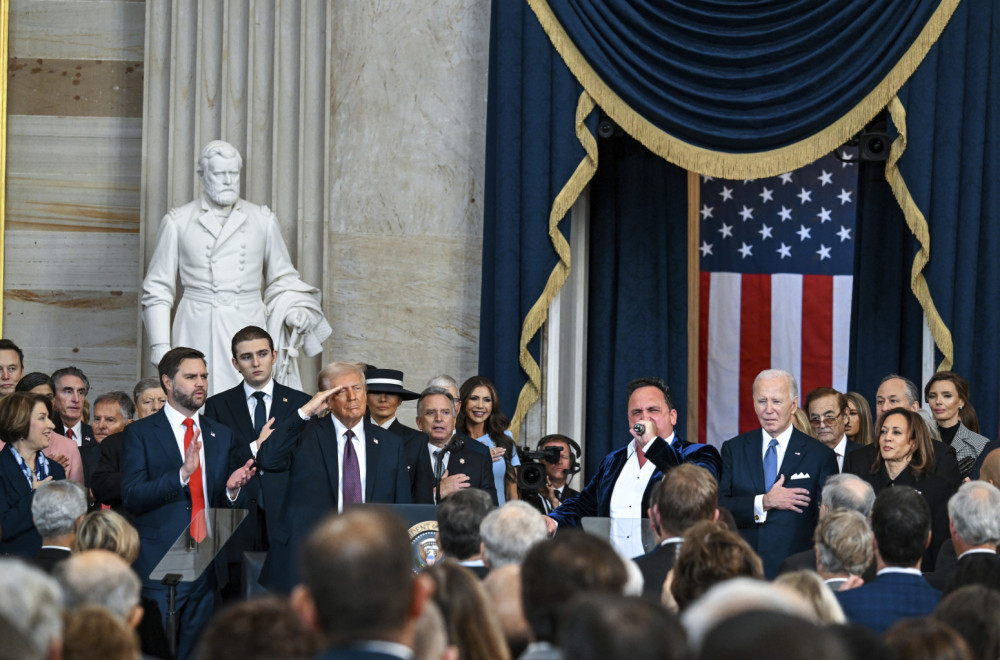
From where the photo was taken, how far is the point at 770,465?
6438 millimetres

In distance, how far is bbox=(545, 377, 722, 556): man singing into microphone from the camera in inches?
243

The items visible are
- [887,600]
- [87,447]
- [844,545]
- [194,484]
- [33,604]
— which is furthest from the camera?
[87,447]

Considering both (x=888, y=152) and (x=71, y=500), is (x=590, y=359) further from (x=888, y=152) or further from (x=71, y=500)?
(x=71, y=500)

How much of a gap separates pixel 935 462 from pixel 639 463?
4.39ft

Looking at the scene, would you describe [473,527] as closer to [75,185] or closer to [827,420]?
[827,420]

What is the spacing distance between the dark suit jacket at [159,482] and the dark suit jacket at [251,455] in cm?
22

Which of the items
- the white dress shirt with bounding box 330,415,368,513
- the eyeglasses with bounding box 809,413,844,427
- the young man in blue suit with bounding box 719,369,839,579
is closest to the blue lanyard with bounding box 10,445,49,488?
the white dress shirt with bounding box 330,415,368,513

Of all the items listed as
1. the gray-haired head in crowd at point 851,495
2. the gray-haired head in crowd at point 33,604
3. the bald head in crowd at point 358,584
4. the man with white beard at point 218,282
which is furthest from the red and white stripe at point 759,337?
the bald head in crowd at point 358,584

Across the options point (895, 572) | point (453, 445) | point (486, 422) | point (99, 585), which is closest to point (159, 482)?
point (453, 445)

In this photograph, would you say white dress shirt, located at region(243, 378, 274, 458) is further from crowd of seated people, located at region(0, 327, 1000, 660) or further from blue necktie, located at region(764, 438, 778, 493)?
blue necktie, located at region(764, 438, 778, 493)

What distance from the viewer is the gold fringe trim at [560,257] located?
8883 millimetres

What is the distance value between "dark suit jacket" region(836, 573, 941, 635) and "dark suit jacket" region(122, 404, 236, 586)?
2945 mm

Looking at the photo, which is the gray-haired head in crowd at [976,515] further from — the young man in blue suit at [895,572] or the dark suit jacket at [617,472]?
the dark suit jacket at [617,472]

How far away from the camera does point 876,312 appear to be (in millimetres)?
9766
